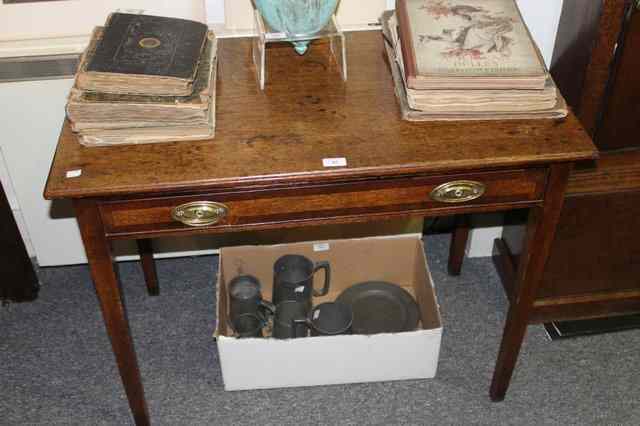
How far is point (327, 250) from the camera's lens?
196 centimetres

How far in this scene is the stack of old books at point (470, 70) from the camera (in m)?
1.34

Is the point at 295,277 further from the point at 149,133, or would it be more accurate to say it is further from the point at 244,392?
the point at 149,133

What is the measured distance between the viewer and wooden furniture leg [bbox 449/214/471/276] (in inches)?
81.8

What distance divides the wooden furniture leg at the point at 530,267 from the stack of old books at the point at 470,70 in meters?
0.14

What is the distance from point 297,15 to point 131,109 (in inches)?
15.8

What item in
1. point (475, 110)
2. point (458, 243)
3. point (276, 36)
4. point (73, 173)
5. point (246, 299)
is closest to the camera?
point (73, 173)

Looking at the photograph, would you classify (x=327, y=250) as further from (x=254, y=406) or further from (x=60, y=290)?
(x=60, y=290)

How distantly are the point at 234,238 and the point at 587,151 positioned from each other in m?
1.09

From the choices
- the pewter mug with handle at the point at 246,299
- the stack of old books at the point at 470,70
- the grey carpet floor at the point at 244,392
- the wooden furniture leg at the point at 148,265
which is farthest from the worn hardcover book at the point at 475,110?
the wooden furniture leg at the point at 148,265

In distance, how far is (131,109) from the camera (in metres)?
1.30

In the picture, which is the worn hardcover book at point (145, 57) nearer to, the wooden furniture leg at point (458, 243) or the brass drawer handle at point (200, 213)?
the brass drawer handle at point (200, 213)

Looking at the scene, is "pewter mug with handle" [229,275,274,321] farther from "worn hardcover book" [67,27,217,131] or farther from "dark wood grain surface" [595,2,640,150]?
"dark wood grain surface" [595,2,640,150]

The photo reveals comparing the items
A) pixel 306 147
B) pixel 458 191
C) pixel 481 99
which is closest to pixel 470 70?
pixel 481 99

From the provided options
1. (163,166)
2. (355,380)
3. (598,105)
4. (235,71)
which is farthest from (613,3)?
(355,380)
